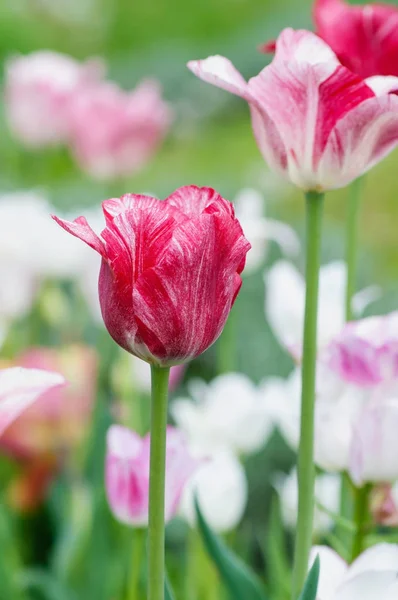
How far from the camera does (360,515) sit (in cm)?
53

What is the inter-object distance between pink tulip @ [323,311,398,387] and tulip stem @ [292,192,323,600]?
0.21ft

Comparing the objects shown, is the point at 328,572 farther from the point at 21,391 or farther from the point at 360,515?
the point at 21,391

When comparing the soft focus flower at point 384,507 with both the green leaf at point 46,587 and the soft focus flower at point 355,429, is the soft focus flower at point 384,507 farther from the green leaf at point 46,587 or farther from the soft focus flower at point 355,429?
the green leaf at point 46,587

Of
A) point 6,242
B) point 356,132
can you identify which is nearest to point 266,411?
point 356,132

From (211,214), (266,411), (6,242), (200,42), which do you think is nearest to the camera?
(211,214)

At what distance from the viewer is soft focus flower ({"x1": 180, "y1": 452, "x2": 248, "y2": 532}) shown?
0.70 metres

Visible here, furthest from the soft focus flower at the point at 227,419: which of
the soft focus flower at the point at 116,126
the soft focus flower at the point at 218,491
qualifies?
the soft focus flower at the point at 116,126

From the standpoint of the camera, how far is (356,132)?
437mm

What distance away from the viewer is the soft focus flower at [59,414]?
1003 mm

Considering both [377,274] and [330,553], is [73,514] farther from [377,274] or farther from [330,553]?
[377,274]

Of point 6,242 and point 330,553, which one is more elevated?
point 6,242

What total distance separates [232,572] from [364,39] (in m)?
0.29

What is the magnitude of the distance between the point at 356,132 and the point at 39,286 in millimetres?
727

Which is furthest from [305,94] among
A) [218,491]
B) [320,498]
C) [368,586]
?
[320,498]
